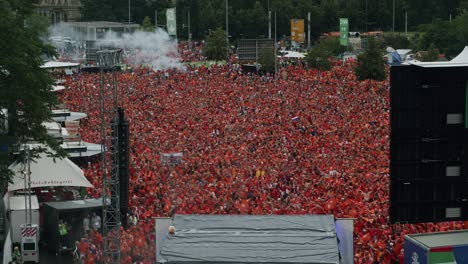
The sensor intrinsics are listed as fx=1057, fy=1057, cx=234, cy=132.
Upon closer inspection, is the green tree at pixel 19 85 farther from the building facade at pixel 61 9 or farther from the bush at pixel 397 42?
→ the building facade at pixel 61 9

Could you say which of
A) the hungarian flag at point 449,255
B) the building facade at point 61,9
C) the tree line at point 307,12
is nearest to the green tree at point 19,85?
the hungarian flag at point 449,255

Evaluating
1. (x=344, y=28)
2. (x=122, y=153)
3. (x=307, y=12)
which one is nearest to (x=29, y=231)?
(x=122, y=153)

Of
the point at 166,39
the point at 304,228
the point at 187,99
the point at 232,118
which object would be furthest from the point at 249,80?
the point at 304,228

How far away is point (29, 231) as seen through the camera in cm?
2500

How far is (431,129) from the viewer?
20.3 m

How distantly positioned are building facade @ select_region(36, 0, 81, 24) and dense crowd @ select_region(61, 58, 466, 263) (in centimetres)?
8843

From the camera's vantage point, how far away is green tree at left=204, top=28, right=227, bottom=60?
85463 mm

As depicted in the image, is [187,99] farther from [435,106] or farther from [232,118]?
[435,106]

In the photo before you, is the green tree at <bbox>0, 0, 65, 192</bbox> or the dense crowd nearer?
the green tree at <bbox>0, 0, 65, 192</bbox>

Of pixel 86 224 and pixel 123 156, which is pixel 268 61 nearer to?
pixel 86 224

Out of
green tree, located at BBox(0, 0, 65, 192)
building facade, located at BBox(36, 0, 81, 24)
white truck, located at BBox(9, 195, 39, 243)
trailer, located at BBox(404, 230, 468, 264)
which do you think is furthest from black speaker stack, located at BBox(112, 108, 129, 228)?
building facade, located at BBox(36, 0, 81, 24)

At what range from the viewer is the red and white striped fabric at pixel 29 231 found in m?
24.9

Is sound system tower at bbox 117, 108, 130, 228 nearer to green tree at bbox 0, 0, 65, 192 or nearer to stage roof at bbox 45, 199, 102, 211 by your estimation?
stage roof at bbox 45, 199, 102, 211

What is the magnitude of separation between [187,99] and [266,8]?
2334 inches
